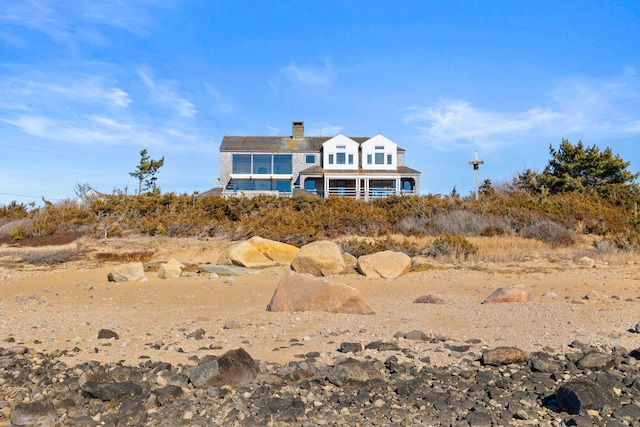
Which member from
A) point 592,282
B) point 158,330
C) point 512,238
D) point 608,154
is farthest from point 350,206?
point 608,154

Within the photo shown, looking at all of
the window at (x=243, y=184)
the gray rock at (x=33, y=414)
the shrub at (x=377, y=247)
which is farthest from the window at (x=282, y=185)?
A: the gray rock at (x=33, y=414)

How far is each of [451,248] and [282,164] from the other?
32663mm

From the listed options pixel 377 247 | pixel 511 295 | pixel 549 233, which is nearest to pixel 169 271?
pixel 377 247

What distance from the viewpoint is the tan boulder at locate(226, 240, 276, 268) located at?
12.5 metres

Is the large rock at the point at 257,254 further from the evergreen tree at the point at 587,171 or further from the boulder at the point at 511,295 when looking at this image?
the evergreen tree at the point at 587,171

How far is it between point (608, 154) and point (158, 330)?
3124 centimetres

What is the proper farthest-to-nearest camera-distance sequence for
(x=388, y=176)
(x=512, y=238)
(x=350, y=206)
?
(x=388, y=176), (x=350, y=206), (x=512, y=238)

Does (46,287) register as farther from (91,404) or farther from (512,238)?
(512,238)

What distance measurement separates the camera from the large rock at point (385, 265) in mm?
11055

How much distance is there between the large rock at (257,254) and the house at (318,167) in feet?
91.5

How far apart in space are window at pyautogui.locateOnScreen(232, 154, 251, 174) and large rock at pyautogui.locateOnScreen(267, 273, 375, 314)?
38.2 m

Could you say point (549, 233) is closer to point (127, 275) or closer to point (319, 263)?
point (319, 263)

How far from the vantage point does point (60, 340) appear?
565 cm

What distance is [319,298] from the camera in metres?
6.85
